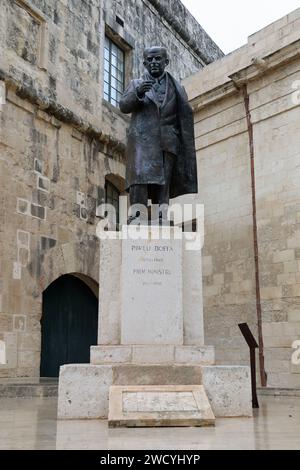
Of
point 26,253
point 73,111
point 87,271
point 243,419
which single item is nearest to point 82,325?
point 87,271

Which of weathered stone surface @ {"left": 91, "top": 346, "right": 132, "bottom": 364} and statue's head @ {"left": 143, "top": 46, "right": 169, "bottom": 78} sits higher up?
statue's head @ {"left": 143, "top": 46, "right": 169, "bottom": 78}

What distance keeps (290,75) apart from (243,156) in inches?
76.8

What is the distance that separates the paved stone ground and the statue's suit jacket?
9.32 feet

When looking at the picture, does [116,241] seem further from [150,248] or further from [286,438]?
[286,438]

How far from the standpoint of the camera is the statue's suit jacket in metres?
6.41

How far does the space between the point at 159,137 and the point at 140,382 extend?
Answer: 9.42 ft

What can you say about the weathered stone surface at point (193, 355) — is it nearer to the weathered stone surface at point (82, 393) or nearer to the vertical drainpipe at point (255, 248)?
the weathered stone surface at point (82, 393)

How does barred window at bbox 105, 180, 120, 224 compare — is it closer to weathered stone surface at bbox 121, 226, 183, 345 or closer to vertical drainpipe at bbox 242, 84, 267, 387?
vertical drainpipe at bbox 242, 84, 267, 387

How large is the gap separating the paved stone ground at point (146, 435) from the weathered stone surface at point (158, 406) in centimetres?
13

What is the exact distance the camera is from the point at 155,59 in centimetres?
660

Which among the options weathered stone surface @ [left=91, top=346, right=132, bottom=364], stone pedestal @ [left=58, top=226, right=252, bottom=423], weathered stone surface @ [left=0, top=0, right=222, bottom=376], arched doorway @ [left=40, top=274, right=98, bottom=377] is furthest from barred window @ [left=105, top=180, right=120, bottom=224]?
weathered stone surface @ [left=91, top=346, right=132, bottom=364]

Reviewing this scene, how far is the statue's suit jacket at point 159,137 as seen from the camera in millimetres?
6414

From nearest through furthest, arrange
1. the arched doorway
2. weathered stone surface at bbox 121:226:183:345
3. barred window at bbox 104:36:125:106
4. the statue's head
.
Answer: weathered stone surface at bbox 121:226:183:345
the statue's head
the arched doorway
barred window at bbox 104:36:125:106

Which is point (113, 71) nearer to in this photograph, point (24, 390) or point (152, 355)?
point (24, 390)
